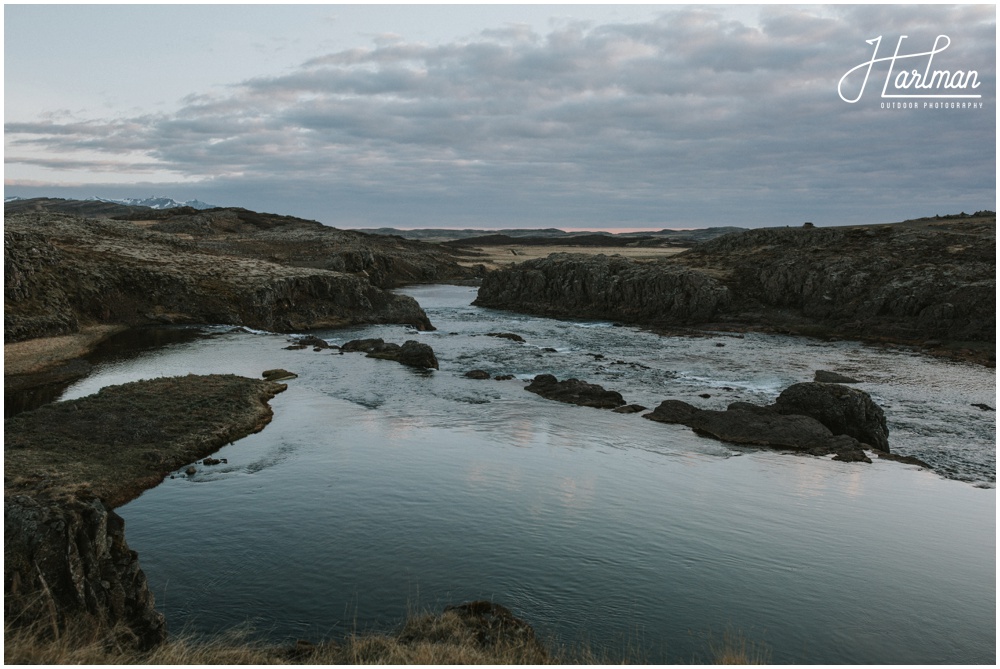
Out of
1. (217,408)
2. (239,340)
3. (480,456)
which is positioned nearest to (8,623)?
(480,456)

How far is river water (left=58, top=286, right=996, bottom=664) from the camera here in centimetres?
2000

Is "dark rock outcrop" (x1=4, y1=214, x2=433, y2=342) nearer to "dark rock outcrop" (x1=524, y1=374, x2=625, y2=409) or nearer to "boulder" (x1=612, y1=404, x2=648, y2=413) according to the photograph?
"dark rock outcrop" (x1=524, y1=374, x2=625, y2=409)

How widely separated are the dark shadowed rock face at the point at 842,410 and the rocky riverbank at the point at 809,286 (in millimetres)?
33130

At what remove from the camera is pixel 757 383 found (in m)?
55.0

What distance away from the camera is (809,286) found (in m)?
91.4

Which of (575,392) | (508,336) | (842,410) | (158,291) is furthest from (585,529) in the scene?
(158,291)

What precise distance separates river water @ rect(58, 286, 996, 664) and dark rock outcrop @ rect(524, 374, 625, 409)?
5.08ft

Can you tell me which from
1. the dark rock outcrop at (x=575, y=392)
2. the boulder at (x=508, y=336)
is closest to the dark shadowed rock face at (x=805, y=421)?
the dark rock outcrop at (x=575, y=392)

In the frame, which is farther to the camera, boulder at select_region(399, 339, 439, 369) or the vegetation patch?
boulder at select_region(399, 339, 439, 369)

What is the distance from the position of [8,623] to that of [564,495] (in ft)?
67.5

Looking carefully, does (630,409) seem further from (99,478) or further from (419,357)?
(99,478)

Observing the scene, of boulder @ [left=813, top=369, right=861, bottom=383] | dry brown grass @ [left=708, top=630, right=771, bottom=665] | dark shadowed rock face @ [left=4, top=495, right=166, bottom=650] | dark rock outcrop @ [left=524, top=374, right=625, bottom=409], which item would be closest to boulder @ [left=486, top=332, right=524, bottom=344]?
dark rock outcrop @ [left=524, top=374, right=625, bottom=409]

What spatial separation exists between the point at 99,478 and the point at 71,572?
47.8ft

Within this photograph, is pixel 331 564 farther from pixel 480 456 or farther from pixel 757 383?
pixel 757 383
